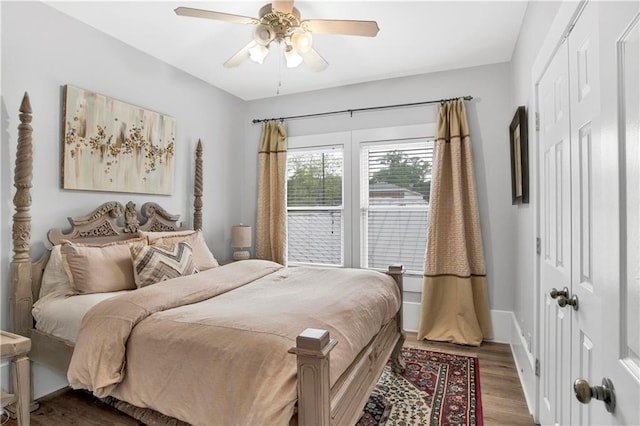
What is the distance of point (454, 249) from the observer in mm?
3494

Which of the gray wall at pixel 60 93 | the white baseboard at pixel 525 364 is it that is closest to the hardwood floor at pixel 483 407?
the white baseboard at pixel 525 364

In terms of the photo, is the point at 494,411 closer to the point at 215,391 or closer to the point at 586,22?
the point at 215,391

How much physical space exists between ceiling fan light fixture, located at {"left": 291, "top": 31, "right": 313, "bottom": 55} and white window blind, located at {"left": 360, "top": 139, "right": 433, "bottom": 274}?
71.3 inches

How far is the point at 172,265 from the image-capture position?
2.63 m

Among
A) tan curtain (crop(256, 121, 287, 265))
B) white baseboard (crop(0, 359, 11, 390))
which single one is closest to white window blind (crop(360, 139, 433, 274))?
tan curtain (crop(256, 121, 287, 265))

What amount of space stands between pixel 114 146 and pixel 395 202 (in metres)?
2.78

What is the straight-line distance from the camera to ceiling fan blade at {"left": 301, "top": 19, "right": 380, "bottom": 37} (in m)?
2.17

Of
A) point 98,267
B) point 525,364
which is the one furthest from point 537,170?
point 98,267

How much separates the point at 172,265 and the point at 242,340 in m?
1.40

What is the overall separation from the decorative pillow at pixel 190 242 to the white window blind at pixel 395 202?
173 centimetres

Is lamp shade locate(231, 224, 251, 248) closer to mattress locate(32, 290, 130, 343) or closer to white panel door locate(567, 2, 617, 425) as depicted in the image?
mattress locate(32, 290, 130, 343)

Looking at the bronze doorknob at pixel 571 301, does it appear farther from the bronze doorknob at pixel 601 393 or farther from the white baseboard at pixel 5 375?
the white baseboard at pixel 5 375

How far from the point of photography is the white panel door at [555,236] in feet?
4.97

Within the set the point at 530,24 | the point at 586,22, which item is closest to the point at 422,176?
the point at 530,24
